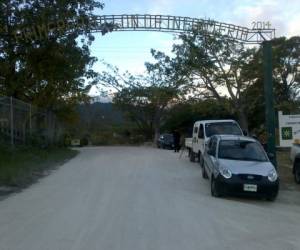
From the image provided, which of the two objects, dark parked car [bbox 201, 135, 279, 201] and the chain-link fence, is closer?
dark parked car [bbox 201, 135, 279, 201]

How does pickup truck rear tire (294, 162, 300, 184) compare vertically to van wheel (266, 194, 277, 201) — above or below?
above

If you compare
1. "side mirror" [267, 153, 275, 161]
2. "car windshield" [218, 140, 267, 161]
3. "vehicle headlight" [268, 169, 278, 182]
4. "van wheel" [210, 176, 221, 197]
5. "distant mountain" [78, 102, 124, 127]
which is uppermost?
"distant mountain" [78, 102, 124, 127]

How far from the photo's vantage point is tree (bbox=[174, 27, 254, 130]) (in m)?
43.8

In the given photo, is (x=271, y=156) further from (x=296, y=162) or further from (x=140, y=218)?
(x=140, y=218)

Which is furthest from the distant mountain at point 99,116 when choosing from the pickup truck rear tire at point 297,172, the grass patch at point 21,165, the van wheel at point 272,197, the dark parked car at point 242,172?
the van wheel at point 272,197

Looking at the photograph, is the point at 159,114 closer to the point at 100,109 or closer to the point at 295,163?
the point at 100,109

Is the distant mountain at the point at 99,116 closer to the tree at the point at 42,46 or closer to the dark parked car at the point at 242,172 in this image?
the tree at the point at 42,46

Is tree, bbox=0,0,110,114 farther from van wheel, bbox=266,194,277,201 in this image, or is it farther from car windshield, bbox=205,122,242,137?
van wheel, bbox=266,194,277,201

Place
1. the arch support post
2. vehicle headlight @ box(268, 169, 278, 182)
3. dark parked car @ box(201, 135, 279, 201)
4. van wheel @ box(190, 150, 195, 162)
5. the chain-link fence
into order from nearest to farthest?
dark parked car @ box(201, 135, 279, 201), vehicle headlight @ box(268, 169, 278, 182), the arch support post, the chain-link fence, van wheel @ box(190, 150, 195, 162)

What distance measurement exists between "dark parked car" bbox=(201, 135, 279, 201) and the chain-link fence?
13.1m

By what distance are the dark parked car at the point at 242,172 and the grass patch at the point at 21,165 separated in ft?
19.0

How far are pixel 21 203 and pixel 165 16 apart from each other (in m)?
23.2

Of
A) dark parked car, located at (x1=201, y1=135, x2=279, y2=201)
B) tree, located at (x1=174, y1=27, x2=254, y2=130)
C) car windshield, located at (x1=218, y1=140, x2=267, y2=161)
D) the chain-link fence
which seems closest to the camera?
dark parked car, located at (x1=201, y1=135, x2=279, y2=201)

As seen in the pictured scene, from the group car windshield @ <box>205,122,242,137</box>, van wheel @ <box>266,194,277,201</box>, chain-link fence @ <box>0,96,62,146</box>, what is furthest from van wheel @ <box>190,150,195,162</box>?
van wheel @ <box>266,194,277,201</box>
